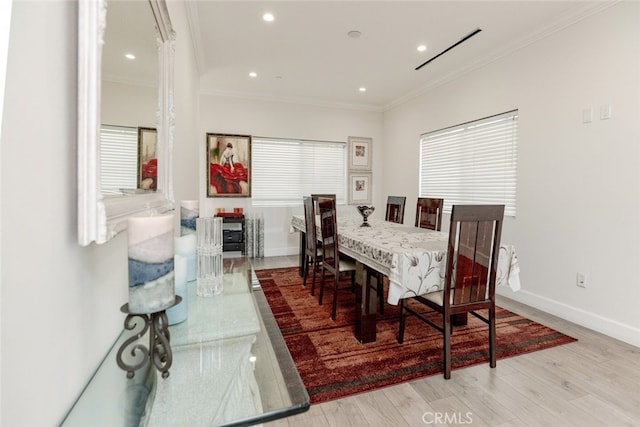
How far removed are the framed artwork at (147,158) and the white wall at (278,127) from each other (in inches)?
146

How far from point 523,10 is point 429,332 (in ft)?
9.57

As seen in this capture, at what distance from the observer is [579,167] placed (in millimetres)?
2736

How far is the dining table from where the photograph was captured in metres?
1.85

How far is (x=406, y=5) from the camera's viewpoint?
2713 mm

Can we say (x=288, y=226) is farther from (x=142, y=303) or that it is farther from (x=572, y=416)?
(x=142, y=303)

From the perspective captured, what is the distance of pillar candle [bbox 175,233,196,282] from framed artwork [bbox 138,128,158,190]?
0.25 meters

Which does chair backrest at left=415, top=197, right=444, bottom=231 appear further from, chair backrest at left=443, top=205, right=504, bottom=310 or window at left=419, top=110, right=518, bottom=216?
chair backrest at left=443, top=205, right=504, bottom=310

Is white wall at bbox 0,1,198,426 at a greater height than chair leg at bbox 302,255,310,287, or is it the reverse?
white wall at bbox 0,1,198,426

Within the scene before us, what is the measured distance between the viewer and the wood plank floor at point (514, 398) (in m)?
1.56

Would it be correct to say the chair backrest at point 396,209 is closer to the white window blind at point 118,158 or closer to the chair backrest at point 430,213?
the chair backrest at point 430,213

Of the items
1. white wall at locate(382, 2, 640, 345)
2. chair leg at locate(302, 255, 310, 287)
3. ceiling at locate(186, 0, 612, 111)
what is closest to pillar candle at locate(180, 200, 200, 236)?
ceiling at locate(186, 0, 612, 111)

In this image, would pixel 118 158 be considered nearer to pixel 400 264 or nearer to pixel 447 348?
pixel 400 264

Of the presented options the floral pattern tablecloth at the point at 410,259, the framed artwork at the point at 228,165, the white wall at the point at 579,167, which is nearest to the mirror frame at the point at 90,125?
the floral pattern tablecloth at the point at 410,259

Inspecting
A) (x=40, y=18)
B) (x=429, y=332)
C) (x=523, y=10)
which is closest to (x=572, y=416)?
(x=429, y=332)
